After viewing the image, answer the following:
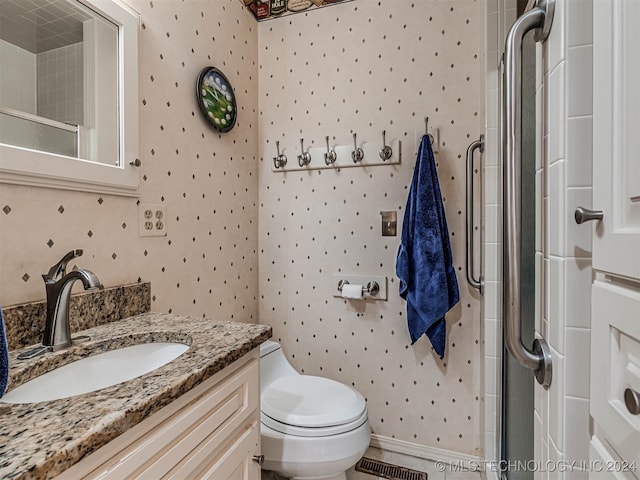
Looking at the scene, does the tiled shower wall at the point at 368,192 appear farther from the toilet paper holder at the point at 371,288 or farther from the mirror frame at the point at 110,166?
the mirror frame at the point at 110,166

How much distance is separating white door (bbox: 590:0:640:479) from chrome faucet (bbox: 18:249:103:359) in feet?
3.28

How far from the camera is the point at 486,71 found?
4.52 feet

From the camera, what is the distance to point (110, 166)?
1.06m

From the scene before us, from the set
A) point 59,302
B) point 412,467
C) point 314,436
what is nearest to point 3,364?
point 59,302

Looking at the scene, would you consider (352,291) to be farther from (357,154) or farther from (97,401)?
(97,401)

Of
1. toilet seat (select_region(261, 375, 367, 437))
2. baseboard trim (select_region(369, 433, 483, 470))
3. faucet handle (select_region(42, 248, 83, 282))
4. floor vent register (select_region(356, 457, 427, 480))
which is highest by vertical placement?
faucet handle (select_region(42, 248, 83, 282))

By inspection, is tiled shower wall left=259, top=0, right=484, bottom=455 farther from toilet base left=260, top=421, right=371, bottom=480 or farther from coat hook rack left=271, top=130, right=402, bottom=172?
toilet base left=260, top=421, right=371, bottom=480

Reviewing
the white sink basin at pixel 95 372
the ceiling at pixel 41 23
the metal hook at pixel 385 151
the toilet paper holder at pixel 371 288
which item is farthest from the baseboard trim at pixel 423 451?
the ceiling at pixel 41 23

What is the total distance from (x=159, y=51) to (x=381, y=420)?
1923 mm

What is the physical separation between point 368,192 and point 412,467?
1342mm

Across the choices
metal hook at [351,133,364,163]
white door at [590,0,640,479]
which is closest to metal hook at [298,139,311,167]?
metal hook at [351,133,364,163]

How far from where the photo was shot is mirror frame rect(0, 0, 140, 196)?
839mm

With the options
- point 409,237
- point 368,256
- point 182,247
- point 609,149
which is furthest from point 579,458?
point 182,247

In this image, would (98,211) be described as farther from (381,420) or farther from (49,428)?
(381,420)
